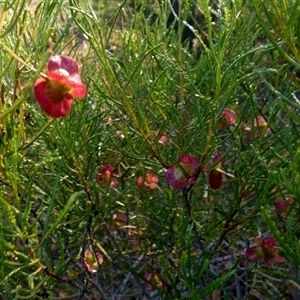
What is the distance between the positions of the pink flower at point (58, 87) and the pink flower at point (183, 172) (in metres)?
0.42

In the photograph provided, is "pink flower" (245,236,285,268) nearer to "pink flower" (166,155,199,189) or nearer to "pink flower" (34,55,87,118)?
"pink flower" (166,155,199,189)

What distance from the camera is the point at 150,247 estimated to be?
69.4 inches

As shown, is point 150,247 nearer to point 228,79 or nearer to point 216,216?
point 216,216

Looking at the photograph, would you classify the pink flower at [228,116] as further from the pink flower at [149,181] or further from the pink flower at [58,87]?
the pink flower at [58,87]

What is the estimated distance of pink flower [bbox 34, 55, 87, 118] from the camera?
86 cm

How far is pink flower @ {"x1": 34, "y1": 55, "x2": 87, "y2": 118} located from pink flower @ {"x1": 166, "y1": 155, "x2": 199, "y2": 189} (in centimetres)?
42

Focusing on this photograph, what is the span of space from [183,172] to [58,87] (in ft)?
1.52

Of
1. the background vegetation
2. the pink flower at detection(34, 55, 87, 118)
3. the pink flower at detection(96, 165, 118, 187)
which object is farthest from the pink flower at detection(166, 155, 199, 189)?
the pink flower at detection(34, 55, 87, 118)

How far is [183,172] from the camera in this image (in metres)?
1.25

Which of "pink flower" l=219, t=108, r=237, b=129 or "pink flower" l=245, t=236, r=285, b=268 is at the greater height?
"pink flower" l=219, t=108, r=237, b=129

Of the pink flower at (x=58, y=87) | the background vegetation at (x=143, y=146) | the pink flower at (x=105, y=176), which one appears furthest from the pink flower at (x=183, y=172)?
the pink flower at (x=58, y=87)

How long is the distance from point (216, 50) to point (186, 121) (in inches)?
18.9

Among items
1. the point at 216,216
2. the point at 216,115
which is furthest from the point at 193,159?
the point at 216,216

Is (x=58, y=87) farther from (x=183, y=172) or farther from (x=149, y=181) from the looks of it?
(x=149, y=181)
